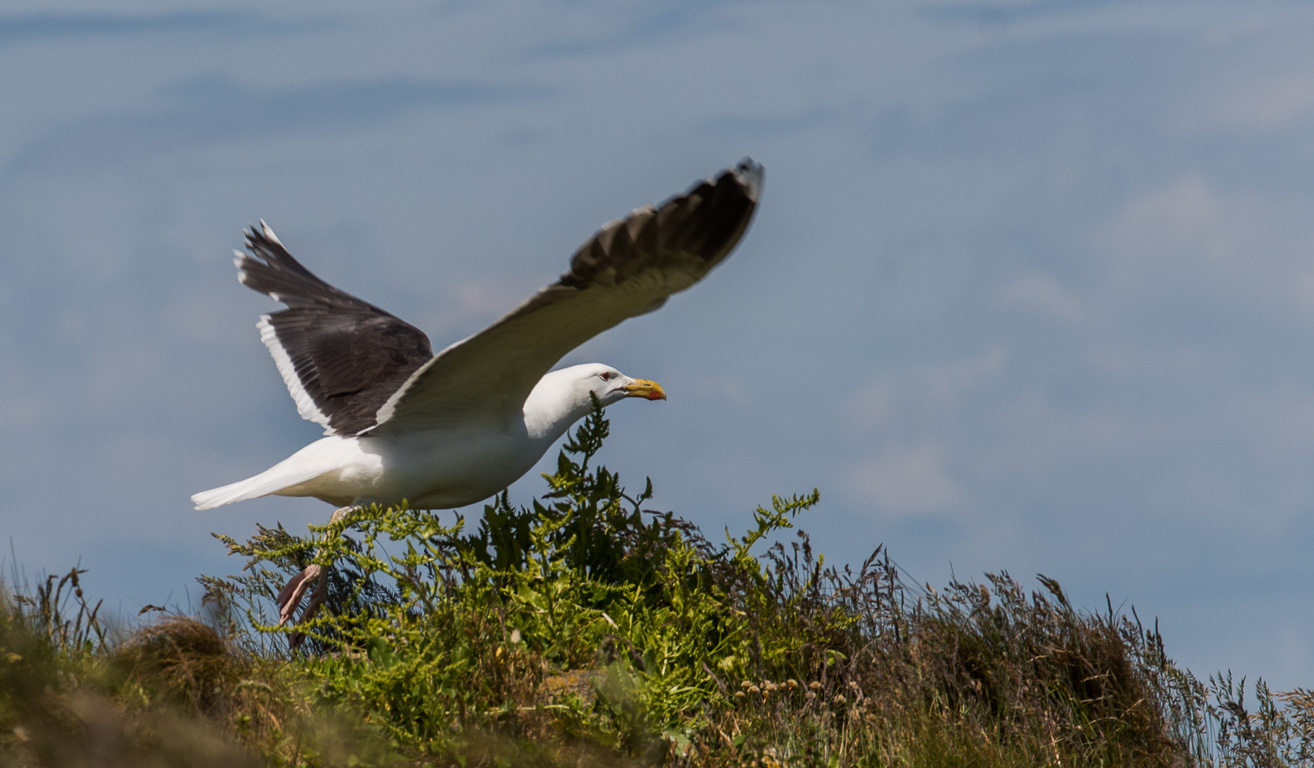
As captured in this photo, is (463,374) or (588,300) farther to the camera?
(463,374)

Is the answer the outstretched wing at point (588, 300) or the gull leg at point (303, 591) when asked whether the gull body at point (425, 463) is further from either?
the gull leg at point (303, 591)

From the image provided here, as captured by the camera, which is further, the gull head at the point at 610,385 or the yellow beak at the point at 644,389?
the yellow beak at the point at 644,389

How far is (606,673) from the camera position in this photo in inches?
181

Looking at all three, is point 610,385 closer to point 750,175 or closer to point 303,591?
point 303,591

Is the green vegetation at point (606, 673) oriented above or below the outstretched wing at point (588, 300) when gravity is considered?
below

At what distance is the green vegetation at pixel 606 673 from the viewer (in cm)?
409

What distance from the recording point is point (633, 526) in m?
5.84

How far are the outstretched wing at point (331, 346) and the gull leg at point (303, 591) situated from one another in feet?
2.97

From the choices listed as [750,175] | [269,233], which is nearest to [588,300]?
[750,175]

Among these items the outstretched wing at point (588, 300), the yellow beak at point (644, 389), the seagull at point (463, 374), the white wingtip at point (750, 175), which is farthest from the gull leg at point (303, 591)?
the white wingtip at point (750, 175)

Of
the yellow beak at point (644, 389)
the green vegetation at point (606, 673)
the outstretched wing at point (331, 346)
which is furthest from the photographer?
the outstretched wing at point (331, 346)

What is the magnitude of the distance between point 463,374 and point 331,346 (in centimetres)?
226

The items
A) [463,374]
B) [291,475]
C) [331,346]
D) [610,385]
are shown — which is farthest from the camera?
[331,346]

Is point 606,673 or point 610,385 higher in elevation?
point 610,385
